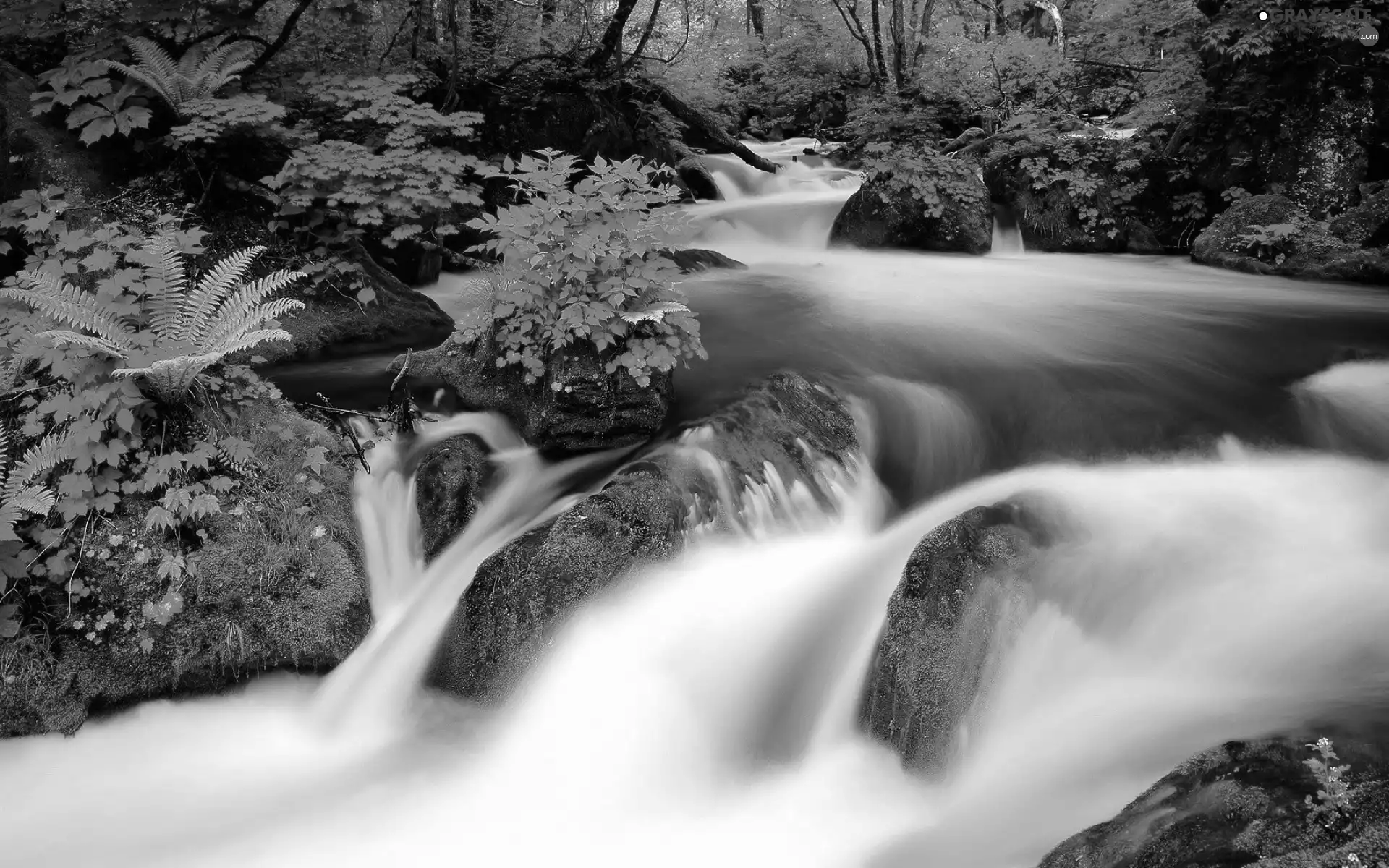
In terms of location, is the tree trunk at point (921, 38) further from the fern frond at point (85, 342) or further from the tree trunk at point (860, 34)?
the fern frond at point (85, 342)

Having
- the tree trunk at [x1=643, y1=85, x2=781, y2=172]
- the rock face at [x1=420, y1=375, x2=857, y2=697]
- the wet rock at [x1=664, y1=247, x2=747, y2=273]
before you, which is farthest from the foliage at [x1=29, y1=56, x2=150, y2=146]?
the tree trunk at [x1=643, y1=85, x2=781, y2=172]

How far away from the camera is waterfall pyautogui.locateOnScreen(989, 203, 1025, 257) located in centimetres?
983

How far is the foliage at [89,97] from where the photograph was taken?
586 cm

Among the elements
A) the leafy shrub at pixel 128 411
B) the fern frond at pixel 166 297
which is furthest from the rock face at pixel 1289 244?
the fern frond at pixel 166 297

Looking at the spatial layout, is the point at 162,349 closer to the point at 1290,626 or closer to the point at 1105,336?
the point at 1290,626

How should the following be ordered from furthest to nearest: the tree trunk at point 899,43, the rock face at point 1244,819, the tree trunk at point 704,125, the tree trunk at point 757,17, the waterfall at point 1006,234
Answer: the tree trunk at point 757,17 < the tree trunk at point 899,43 < the tree trunk at point 704,125 < the waterfall at point 1006,234 < the rock face at point 1244,819

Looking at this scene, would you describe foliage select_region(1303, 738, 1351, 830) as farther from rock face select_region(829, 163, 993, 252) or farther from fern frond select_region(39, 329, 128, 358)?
rock face select_region(829, 163, 993, 252)

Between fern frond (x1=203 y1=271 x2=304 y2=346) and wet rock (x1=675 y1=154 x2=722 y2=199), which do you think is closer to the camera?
fern frond (x1=203 y1=271 x2=304 y2=346)

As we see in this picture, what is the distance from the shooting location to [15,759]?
3488mm

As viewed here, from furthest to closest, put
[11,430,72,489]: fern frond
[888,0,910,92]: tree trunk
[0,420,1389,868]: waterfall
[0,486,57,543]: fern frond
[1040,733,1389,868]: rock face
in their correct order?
[888,0,910,92]: tree trunk < [11,430,72,489]: fern frond < [0,486,57,543]: fern frond < [0,420,1389,868]: waterfall < [1040,733,1389,868]: rock face

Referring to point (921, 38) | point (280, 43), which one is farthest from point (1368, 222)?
point (921, 38)

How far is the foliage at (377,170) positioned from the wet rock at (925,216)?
16.6 ft

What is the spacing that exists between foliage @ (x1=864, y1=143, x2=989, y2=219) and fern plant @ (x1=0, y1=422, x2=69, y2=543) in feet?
27.7

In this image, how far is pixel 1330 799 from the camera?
2.03 meters
